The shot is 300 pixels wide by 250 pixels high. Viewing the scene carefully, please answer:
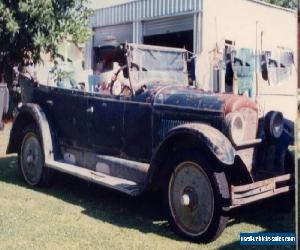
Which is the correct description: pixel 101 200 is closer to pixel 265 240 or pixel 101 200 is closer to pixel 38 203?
pixel 38 203

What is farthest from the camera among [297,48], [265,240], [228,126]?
[228,126]

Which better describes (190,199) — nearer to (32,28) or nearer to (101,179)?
(101,179)

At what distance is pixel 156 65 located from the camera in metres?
4.35

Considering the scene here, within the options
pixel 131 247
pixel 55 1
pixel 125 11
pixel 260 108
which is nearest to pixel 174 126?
pixel 260 108

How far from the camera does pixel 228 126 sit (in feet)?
10.7

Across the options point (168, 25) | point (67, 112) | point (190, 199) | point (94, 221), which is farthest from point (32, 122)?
point (190, 199)

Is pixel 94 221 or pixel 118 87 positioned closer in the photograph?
pixel 94 221

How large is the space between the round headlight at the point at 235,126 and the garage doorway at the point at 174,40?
3.51 ft

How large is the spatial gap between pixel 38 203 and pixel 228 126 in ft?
6.01

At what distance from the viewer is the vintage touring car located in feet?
10.4

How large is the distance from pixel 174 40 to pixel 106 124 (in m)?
1.04

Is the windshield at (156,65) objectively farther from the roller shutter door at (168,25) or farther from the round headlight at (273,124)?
the round headlight at (273,124)

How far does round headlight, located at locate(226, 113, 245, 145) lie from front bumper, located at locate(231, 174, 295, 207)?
35cm

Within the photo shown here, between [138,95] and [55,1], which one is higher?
[55,1]
